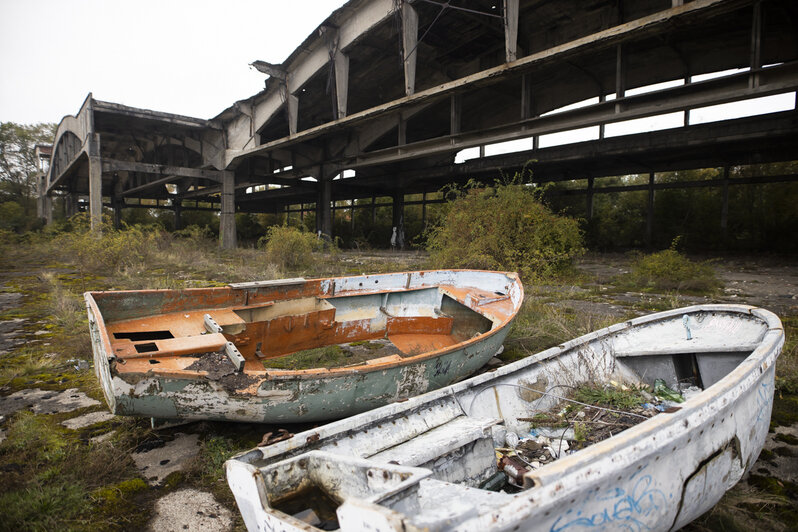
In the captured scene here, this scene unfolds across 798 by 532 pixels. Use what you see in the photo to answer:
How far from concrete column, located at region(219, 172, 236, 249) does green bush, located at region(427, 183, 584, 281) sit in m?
10.8

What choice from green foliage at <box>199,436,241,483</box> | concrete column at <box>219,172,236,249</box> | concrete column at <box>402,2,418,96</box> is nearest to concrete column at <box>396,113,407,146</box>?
concrete column at <box>402,2,418,96</box>

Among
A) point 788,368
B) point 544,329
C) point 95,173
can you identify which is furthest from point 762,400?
point 95,173

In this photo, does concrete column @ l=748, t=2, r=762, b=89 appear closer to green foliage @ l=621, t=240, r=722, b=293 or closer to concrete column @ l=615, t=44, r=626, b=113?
concrete column @ l=615, t=44, r=626, b=113

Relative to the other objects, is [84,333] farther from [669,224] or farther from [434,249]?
[669,224]

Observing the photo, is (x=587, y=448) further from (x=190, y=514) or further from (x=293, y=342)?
(x=293, y=342)

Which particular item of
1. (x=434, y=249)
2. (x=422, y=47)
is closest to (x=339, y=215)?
(x=422, y=47)

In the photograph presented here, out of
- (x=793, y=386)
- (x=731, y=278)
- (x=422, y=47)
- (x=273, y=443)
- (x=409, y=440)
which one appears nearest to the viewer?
(x=273, y=443)

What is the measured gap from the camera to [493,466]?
2.24 meters

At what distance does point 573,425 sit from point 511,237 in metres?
6.09

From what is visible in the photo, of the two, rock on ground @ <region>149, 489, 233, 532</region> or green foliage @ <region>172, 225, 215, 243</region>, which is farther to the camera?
green foliage @ <region>172, 225, 215, 243</region>

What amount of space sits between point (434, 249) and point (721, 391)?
7851 mm

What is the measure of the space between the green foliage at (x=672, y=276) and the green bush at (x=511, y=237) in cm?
143

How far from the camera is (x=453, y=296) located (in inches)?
210

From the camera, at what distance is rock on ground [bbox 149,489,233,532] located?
6.76 feet
